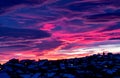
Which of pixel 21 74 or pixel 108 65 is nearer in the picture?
pixel 21 74

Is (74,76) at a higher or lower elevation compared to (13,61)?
lower

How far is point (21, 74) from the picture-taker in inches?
2808

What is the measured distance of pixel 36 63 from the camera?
316 ft

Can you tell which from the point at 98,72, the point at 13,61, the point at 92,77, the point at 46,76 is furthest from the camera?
the point at 13,61

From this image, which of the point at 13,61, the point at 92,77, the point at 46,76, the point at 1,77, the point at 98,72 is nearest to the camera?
the point at 1,77

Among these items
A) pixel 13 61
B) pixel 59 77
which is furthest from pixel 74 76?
pixel 13 61

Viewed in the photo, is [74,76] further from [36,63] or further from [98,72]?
[36,63]

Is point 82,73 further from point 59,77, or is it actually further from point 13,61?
point 13,61

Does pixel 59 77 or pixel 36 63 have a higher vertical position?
pixel 36 63

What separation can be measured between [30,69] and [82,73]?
12596 millimetres

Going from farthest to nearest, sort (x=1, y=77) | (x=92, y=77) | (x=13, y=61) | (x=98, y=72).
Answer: (x=13, y=61) → (x=98, y=72) → (x=92, y=77) → (x=1, y=77)

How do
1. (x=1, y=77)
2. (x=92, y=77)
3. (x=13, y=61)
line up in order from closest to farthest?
(x=1, y=77) → (x=92, y=77) → (x=13, y=61)

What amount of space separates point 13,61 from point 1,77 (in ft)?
119

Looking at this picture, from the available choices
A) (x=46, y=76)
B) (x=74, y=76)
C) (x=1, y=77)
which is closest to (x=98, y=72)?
(x=74, y=76)
